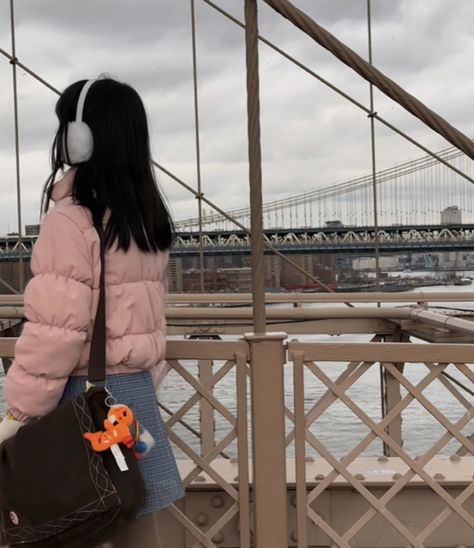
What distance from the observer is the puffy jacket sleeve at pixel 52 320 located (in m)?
1.47

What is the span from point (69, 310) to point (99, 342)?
0.09 m

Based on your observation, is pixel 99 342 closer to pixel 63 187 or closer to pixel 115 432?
pixel 115 432

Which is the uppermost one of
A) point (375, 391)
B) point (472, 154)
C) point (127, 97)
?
point (127, 97)

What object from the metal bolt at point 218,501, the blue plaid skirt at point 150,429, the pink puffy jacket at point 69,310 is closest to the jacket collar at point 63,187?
the pink puffy jacket at point 69,310

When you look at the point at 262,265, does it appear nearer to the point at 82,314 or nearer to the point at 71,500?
the point at 82,314

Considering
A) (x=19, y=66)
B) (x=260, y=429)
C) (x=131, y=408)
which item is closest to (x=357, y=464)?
(x=260, y=429)

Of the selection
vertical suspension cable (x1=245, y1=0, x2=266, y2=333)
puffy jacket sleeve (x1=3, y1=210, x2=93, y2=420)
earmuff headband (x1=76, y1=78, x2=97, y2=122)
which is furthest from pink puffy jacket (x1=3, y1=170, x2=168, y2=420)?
vertical suspension cable (x1=245, y1=0, x2=266, y2=333)

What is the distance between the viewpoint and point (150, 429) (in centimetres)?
165

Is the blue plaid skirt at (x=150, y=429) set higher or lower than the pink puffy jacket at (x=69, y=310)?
lower

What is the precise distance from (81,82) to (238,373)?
712 mm

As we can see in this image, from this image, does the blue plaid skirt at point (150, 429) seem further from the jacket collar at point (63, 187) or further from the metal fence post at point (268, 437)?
the jacket collar at point (63, 187)

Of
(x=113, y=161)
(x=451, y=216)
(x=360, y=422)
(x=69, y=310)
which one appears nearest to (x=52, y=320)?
(x=69, y=310)

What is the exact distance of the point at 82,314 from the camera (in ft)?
4.88

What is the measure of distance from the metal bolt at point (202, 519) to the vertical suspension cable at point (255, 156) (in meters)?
1.05
